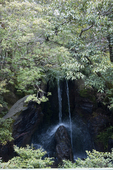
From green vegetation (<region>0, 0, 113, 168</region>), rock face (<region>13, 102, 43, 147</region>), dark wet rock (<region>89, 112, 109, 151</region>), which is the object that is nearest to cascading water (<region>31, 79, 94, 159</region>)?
dark wet rock (<region>89, 112, 109, 151</region>)

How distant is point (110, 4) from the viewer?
6207 mm

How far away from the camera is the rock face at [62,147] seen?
8211 millimetres

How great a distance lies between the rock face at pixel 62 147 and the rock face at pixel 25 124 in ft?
6.03

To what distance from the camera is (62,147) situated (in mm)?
8516

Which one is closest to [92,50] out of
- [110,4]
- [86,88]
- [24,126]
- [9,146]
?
[110,4]

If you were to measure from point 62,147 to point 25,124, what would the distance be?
271cm

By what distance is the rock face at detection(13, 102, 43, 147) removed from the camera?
769cm

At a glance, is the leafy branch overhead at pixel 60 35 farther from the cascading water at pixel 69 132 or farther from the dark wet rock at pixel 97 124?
the cascading water at pixel 69 132

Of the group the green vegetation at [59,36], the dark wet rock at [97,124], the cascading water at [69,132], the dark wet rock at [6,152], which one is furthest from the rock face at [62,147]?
the dark wet rock at [6,152]

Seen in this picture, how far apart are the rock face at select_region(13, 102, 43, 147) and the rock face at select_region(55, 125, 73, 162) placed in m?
1.84

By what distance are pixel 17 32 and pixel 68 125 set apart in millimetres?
7421

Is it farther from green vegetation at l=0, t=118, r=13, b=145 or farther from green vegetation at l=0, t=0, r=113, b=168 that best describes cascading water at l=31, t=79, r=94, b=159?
green vegetation at l=0, t=118, r=13, b=145

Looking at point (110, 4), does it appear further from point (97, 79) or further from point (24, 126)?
point (24, 126)

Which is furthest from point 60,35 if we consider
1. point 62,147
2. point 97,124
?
point 62,147
